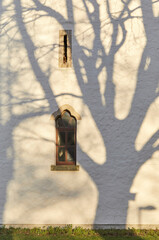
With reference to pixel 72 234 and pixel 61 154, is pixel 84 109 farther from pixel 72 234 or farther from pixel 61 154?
pixel 72 234

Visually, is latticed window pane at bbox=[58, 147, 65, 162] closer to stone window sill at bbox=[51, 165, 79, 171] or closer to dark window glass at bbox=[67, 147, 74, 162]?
dark window glass at bbox=[67, 147, 74, 162]

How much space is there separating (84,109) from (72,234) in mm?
3633

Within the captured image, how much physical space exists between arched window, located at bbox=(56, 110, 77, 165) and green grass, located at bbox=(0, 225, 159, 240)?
77.7 inches

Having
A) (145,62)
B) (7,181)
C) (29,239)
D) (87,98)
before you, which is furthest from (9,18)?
(29,239)

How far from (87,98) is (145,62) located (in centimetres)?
205

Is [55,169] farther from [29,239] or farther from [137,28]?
[137,28]

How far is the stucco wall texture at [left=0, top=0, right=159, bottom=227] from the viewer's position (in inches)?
359

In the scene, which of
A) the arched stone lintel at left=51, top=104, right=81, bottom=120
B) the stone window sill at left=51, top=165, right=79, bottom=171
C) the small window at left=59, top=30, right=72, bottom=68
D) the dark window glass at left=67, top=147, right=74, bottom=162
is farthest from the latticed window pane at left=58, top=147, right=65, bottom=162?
the small window at left=59, top=30, right=72, bottom=68

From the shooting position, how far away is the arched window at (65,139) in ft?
30.8

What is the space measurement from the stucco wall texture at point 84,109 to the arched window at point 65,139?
0.75 feet

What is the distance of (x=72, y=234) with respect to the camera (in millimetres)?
8820

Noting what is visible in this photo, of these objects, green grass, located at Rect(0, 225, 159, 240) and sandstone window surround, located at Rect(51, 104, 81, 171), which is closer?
green grass, located at Rect(0, 225, 159, 240)

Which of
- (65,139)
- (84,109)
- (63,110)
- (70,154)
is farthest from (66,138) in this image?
(84,109)

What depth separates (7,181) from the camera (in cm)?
928
